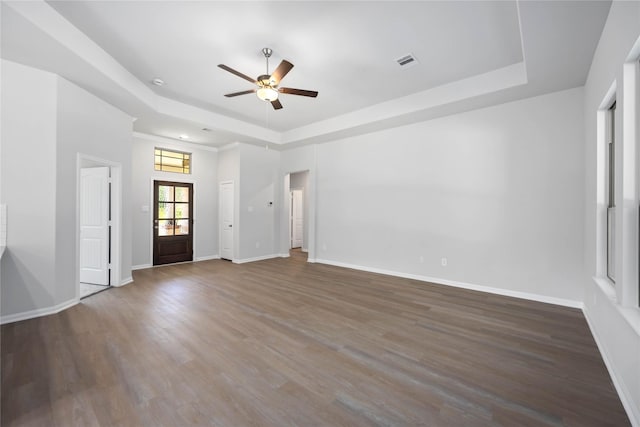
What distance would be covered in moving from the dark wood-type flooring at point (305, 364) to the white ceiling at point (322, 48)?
2.97 m

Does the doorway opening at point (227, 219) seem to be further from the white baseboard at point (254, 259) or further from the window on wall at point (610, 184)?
the window on wall at point (610, 184)

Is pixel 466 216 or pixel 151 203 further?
pixel 151 203

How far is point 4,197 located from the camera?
304 centimetres

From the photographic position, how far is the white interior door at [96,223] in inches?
175

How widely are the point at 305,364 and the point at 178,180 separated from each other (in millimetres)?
5821

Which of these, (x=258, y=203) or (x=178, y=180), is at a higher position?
(x=178, y=180)

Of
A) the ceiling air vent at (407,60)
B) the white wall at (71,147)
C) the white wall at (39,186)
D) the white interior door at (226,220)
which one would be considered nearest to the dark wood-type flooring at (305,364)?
the white wall at (39,186)

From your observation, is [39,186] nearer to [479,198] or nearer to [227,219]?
[227,219]

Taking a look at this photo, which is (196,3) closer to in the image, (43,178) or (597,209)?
(43,178)

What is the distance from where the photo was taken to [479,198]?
435 centimetres

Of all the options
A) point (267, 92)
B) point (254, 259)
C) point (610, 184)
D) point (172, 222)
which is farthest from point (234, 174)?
point (610, 184)

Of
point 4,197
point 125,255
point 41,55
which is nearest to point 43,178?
point 4,197

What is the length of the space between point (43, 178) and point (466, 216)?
598cm

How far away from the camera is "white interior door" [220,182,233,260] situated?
273 inches
